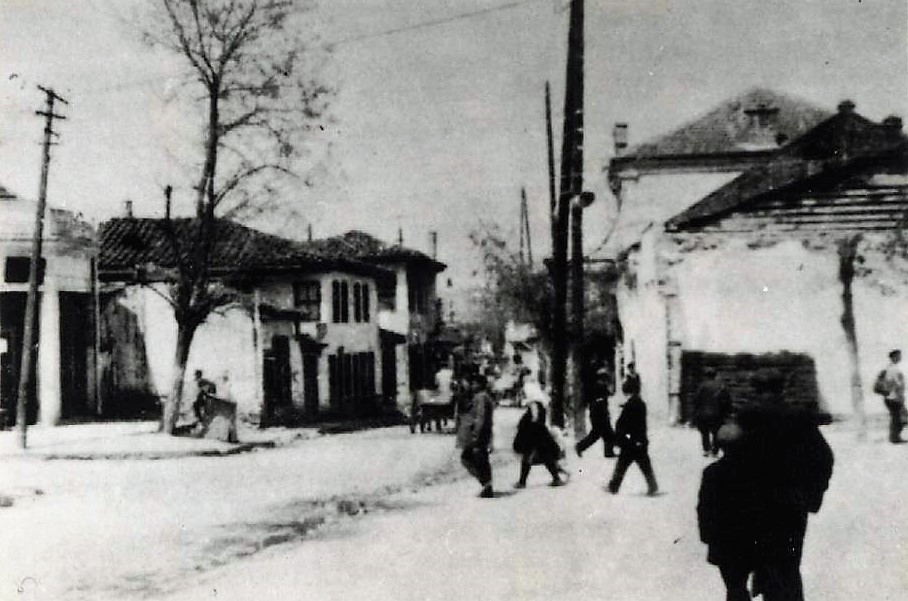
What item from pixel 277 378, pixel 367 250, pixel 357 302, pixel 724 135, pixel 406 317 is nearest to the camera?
pixel 277 378

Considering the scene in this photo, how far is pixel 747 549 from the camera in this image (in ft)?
18.2

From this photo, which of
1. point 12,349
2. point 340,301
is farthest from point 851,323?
point 340,301

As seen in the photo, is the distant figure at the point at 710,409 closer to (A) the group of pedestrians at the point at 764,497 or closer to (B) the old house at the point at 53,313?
(A) the group of pedestrians at the point at 764,497

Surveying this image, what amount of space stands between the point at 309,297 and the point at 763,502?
2086cm

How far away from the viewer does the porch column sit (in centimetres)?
1844

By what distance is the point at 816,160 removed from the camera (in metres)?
14.1

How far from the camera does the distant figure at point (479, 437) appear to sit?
10.7m

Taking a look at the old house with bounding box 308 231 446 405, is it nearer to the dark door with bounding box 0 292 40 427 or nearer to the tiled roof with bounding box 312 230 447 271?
the tiled roof with bounding box 312 230 447 271

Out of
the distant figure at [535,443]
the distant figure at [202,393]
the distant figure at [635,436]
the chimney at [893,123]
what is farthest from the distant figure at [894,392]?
the distant figure at [202,393]

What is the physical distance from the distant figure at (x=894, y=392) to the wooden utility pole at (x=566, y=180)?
15.1 ft

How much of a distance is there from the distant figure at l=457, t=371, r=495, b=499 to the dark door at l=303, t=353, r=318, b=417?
14.8 m

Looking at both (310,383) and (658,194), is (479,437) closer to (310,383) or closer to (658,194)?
(310,383)

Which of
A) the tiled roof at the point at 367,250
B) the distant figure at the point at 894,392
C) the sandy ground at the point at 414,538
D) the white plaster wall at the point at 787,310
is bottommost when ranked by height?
the sandy ground at the point at 414,538

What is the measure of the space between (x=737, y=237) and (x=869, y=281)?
109 inches
